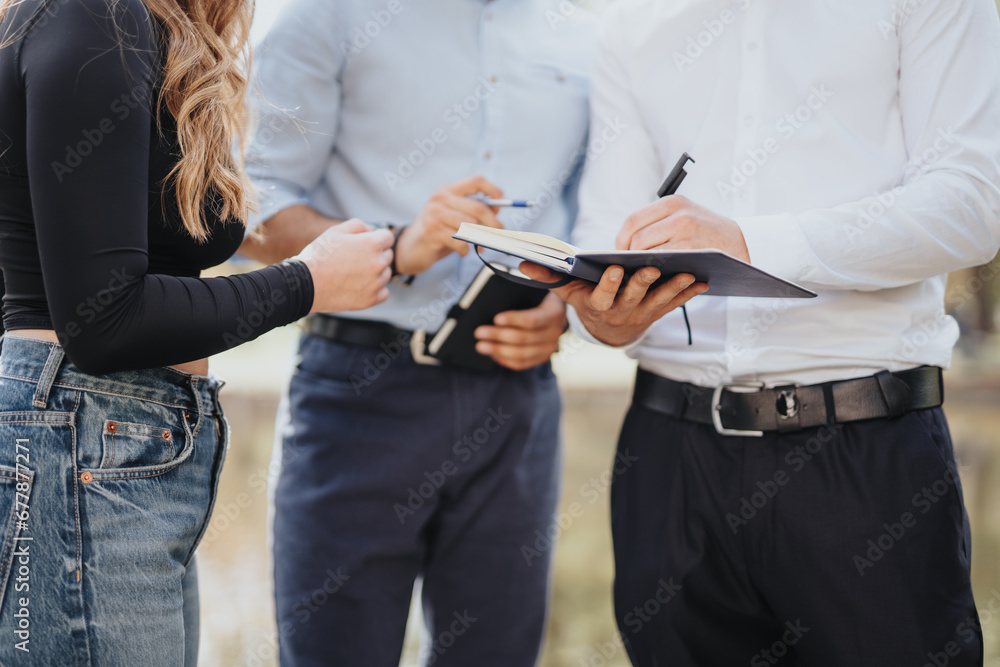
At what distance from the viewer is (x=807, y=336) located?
141cm

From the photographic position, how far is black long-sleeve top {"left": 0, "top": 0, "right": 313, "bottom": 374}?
0.98 m

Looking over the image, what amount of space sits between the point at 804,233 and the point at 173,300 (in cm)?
94

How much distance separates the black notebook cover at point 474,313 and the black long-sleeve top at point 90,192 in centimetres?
62

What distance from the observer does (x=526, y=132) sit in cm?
185

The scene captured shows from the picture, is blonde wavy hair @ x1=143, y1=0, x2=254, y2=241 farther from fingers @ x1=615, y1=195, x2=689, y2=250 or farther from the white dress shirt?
the white dress shirt

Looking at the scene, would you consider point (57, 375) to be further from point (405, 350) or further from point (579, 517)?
point (579, 517)

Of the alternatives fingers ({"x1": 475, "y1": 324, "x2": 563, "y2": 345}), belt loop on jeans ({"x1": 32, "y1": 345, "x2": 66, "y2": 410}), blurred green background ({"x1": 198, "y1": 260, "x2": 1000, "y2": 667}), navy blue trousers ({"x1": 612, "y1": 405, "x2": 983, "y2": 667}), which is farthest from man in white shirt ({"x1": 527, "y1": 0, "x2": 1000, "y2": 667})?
blurred green background ({"x1": 198, "y1": 260, "x2": 1000, "y2": 667})

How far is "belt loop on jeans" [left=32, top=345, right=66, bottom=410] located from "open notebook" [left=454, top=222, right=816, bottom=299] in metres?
0.55

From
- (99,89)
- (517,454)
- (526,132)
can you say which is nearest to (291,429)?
(517,454)

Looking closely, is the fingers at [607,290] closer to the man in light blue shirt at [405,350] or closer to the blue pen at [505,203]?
the blue pen at [505,203]

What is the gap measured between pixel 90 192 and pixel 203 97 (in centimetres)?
24

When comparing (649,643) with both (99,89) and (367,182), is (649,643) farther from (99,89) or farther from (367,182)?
(99,89)

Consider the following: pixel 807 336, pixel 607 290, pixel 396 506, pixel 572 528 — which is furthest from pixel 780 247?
pixel 572 528

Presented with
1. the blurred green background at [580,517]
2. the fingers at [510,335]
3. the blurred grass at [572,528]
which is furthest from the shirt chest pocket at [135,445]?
the blurred grass at [572,528]
